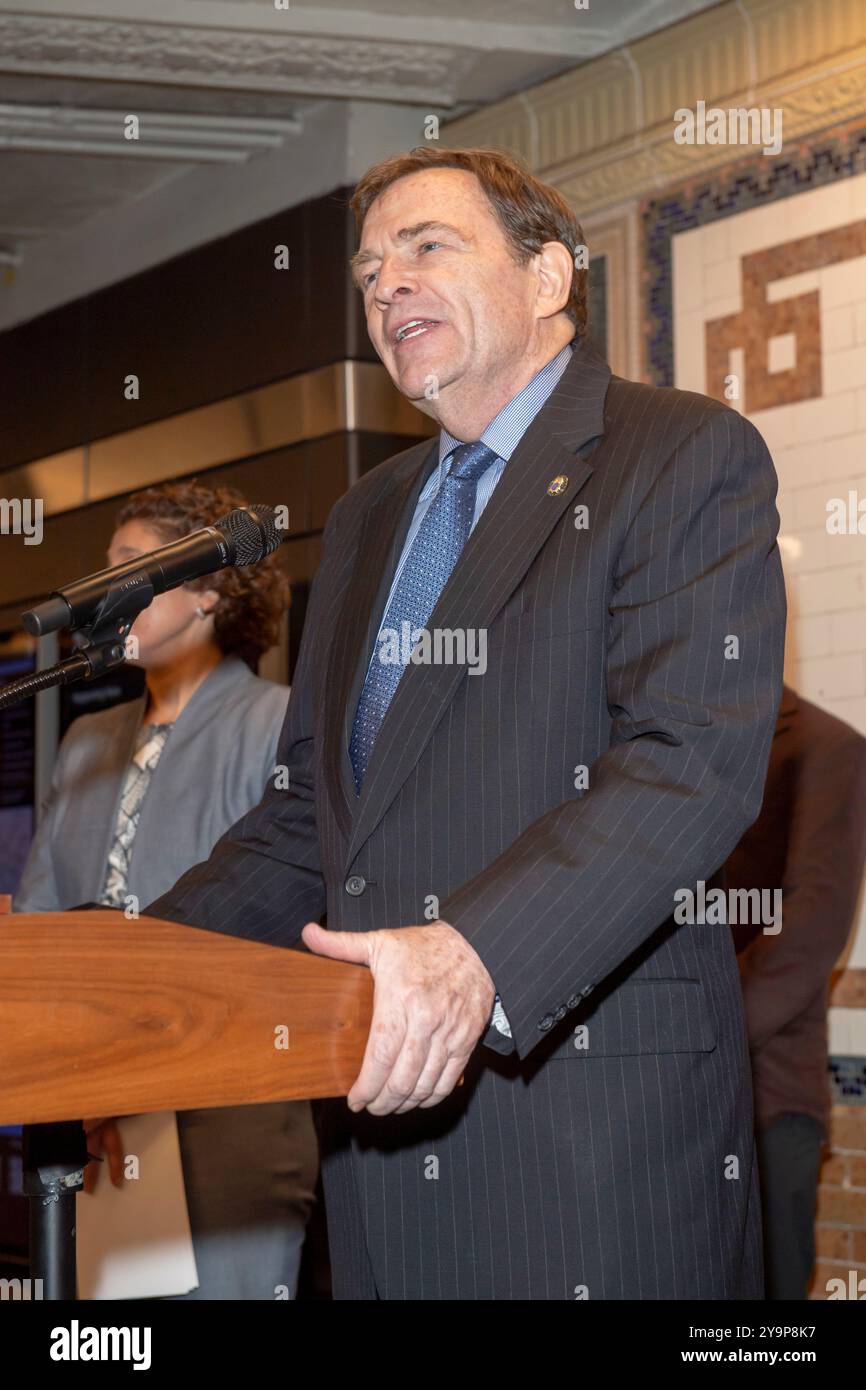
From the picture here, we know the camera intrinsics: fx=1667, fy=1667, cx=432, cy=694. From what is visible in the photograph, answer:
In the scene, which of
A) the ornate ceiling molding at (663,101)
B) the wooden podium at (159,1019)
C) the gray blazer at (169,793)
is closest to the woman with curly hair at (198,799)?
the gray blazer at (169,793)

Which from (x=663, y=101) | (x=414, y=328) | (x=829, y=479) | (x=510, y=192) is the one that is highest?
(x=663, y=101)

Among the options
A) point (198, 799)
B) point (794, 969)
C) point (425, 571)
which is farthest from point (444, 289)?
point (794, 969)

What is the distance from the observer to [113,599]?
4.75ft

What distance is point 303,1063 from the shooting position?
114cm

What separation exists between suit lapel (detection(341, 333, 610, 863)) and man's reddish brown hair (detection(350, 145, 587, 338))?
0.78 feet

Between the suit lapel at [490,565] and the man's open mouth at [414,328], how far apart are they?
0.17 m

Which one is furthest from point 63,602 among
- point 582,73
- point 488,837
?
point 582,73

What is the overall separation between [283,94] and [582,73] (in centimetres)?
97

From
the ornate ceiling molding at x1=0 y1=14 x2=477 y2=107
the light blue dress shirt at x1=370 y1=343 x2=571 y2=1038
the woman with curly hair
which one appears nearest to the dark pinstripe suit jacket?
the light blue dress shirt at x1=370 y1=343 x2=571 y2=1038

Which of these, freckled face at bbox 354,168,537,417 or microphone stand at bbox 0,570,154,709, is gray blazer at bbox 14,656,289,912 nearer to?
freckled face at bbox 354,168,537,417

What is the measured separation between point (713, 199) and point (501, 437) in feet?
10.3

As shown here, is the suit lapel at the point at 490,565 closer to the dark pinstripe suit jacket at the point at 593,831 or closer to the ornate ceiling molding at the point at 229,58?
the dark pinstripe suit jacket at the point at 593,831

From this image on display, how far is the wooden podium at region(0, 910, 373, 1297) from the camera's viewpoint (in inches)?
40.1

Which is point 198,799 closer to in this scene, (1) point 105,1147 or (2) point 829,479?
(1) point 105,1147
